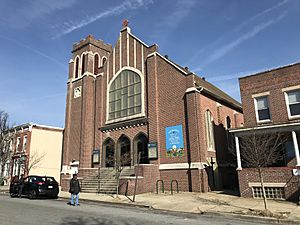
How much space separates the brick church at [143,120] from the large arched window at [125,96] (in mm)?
94

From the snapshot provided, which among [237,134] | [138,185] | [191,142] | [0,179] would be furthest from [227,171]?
[0,179]

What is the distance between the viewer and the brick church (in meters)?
20.5

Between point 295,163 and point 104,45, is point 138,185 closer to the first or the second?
point 295,163

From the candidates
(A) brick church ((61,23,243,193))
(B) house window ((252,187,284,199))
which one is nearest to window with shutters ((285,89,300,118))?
(B) house window ((252,187,284,199))

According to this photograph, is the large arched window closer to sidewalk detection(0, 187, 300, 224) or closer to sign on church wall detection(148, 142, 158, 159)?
sign on church wall detection(148, 142, 158, 159)

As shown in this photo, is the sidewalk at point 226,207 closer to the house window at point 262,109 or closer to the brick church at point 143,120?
the brick church at point 143,120

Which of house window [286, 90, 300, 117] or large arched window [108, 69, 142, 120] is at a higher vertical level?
A: large arched window [108, 69, 142, 120]

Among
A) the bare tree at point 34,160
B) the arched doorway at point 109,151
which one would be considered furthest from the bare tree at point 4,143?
the arched doorway at point 109,151

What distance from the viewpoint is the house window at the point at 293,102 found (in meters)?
16.5

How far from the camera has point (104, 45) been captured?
33.4m

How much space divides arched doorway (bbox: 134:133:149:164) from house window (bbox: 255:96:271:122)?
9777 millimetres

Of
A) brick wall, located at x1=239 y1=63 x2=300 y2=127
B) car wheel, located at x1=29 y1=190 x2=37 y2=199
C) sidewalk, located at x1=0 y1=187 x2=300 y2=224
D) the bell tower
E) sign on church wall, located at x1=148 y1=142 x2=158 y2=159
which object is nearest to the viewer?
sidewalk, located at x1=0 y1=187 x2=300 y2=224

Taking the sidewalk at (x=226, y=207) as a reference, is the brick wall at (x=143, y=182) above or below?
above

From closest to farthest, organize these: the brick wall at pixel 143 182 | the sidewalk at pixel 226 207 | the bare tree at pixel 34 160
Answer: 1. the sidewalk at pixel 226 207
2. the brick wall at pixel 143 182
3. the bare tree at pixel 34 160
